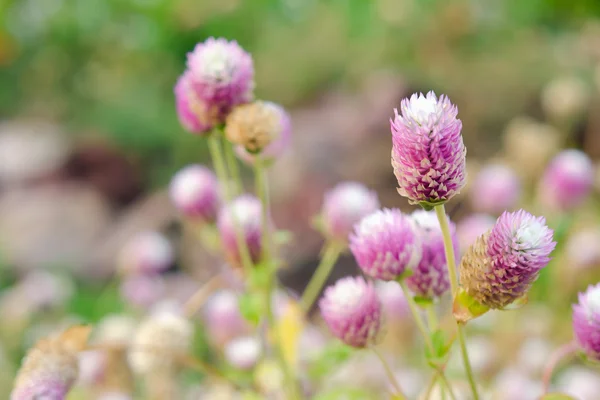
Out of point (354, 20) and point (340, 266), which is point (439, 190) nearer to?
point (340, 266)

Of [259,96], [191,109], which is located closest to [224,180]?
[191,109]

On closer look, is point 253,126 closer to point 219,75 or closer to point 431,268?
point 219,75

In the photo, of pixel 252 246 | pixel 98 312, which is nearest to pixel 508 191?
pixel 252 246

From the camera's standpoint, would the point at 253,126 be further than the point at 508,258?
Yes

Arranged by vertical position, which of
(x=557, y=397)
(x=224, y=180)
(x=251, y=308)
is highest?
(x=224, y=180)

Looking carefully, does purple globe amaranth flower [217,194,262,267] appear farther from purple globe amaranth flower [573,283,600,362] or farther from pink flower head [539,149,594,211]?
pink flower head [539,149,594,211]

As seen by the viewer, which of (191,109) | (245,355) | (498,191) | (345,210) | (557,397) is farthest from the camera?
(498,191)
